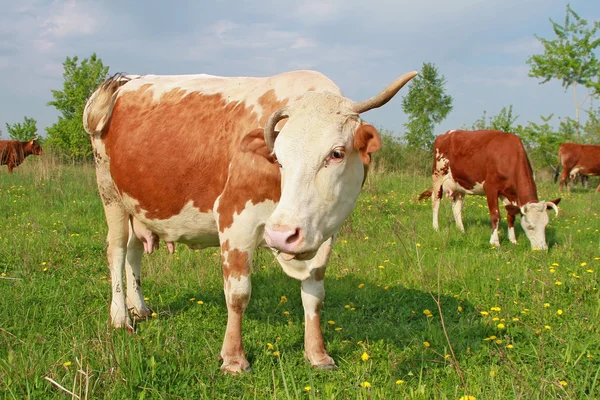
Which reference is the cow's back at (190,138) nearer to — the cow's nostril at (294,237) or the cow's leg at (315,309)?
the cow's leg at (315,309)

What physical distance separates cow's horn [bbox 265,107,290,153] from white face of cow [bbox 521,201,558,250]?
655 centimetres

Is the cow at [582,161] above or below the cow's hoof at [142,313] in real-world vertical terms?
above

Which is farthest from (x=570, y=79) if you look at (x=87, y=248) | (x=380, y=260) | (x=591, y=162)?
(x=87, y=248)

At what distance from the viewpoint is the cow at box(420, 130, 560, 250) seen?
8.93 m

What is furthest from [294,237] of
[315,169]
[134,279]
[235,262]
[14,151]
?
[14,151]

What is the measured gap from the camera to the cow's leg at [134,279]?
16.9 ft

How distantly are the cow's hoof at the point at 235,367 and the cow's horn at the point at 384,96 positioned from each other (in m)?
1.94

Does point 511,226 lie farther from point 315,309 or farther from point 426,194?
point 315,309

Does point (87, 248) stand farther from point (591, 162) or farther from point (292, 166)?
point (591, 162)

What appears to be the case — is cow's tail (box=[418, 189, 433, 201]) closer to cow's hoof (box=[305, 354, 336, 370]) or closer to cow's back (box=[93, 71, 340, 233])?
cow's back (box=[93, 71, 340, 233])

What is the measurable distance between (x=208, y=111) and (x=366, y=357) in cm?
227

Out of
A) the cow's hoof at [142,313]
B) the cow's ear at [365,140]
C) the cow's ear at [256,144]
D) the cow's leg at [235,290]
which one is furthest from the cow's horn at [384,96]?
the cow's hoof at [142,313]

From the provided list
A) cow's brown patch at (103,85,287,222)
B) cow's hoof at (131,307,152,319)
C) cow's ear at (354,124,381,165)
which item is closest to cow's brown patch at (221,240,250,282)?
cow's brown patch at (103,85,287,222)

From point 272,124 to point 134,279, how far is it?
9.06ft
